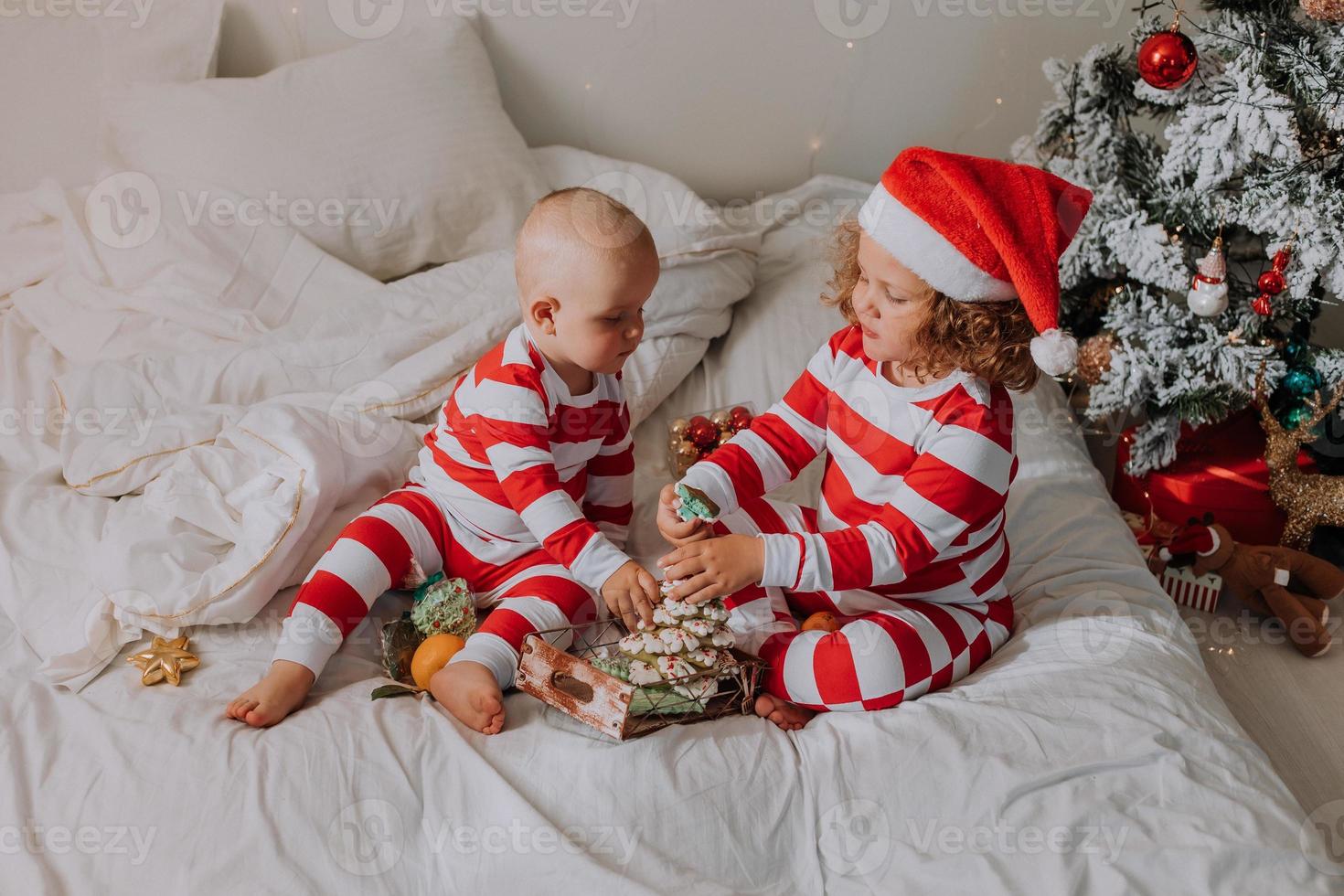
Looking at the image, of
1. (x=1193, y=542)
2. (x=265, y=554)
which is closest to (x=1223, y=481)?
(x=1193, y=542)

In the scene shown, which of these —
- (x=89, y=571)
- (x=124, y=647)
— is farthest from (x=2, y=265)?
(x=124, y=647)

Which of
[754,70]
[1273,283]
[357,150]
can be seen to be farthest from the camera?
[754,70]

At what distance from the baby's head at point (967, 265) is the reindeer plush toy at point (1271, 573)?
0.69m

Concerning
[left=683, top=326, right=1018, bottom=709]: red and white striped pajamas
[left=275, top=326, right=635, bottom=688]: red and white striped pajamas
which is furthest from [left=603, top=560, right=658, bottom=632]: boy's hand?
[left=683, top=326, right=1018, bottom=709]: red and white striped pajamas

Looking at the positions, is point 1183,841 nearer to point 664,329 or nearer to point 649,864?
point 649,864

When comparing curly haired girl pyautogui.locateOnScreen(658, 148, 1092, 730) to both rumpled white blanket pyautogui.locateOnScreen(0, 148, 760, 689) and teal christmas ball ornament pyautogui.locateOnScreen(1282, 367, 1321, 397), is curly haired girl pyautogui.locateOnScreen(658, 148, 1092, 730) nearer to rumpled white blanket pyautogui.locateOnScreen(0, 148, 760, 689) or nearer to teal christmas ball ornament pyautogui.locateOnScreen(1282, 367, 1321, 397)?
rumpled white blanket pyautogui.locateOnScreen(0, 148, 760, 689)

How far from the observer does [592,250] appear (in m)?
1.13

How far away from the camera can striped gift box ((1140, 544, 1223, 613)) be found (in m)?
1.63

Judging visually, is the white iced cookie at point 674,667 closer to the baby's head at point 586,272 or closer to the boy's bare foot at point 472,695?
the boy's bare foot at point 472,695

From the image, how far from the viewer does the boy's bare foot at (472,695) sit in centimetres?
104

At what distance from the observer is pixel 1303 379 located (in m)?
1.62

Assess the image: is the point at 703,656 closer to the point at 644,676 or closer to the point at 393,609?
the point at 644,676

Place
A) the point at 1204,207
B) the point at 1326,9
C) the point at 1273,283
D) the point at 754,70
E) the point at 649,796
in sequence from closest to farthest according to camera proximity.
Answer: the point at 649,796, the point at 1326,9, the point at 1273,283, the point at 1204,207, the point at 754,70

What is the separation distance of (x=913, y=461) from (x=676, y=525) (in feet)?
Answer: 0.94
